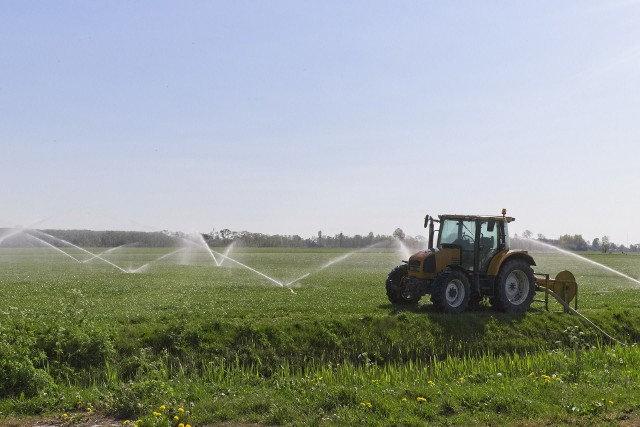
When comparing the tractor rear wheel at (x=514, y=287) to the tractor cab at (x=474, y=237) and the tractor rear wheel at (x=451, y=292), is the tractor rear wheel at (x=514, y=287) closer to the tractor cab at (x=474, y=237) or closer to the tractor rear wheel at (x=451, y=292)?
the tractor cab at (x=474, y=237)

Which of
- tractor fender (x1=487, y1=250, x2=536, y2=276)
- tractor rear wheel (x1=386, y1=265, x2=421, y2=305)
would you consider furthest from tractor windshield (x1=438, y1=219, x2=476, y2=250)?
tractor rear wheel (x1=386, y1=265, x2=421, y2=305)

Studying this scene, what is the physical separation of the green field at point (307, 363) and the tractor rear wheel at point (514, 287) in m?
0.52

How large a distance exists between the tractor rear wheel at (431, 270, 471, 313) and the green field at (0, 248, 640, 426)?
42cm

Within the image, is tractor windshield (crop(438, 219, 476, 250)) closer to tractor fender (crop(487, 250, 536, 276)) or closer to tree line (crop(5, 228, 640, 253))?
tractor fender (crop(487, 250, 536, 276))

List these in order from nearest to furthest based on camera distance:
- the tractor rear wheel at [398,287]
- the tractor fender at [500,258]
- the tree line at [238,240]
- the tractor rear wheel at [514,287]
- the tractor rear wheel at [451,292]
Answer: the tractor rear wheel at [451,292] < the tractor fender at [500,258] < the tractor rear wheel at [514,287] < the tractor rear wheel at [398,287] < the tree line at [238,240]

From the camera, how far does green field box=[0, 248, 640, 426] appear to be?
974 cm

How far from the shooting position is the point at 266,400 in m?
10.1

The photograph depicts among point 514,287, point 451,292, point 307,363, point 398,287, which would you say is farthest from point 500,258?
point 307,363

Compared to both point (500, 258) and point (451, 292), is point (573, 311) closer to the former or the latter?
point (500, 258)

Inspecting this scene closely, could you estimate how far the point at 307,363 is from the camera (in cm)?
1519

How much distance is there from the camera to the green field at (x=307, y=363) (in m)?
9.74

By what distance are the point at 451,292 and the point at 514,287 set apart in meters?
2.71

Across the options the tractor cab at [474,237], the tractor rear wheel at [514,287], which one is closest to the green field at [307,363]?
the tractor rear wheel at [514,287]

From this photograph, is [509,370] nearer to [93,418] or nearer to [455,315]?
[455,315]
